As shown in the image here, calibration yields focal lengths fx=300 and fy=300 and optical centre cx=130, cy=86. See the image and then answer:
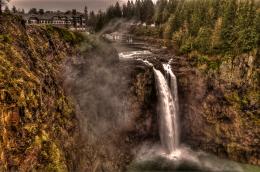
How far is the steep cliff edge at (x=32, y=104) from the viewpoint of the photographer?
854 inches

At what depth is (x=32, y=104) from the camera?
24.8 m

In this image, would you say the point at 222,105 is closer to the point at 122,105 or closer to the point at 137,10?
the point at 122,105

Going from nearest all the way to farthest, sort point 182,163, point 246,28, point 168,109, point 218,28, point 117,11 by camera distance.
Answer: point 182,163
point 168,109
point 246,28
point 218,28
point 117,11

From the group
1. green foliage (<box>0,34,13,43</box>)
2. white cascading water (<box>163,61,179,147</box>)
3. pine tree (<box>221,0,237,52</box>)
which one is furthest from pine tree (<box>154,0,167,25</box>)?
Result: green foliage (<box>0,34,13,43</box>)

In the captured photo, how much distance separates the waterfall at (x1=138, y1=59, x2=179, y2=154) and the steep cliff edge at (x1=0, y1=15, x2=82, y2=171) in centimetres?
1974

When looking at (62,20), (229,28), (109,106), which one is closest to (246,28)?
(229,28)

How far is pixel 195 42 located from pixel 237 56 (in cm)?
1066

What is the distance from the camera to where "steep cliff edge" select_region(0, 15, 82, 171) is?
21.7 metres

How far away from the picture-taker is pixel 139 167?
44.3m

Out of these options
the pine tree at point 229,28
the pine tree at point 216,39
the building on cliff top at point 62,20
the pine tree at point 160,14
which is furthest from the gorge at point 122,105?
the pine tree at point 160,14

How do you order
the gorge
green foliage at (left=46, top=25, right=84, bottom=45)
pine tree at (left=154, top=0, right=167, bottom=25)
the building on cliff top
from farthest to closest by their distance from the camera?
pine tree at (left=154, top=0, right=167, bottom=25) < the building on cliff top < green foliage at (left=46, top=25, right=84, bottom=45) < the gorge

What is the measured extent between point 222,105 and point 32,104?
1297 inches

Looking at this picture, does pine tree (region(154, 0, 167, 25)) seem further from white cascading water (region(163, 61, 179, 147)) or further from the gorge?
white cascading water (region(163, 61, 179, 147))

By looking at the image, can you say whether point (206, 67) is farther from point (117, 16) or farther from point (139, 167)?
point (117, 16)
